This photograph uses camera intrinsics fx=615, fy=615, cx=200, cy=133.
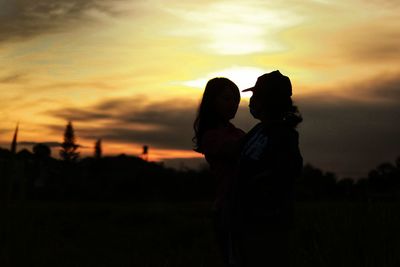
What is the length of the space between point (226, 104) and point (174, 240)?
7.62 m

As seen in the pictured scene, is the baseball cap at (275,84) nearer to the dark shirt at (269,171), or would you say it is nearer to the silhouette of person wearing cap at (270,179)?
the silhouette of person wearing cap at (270,179)

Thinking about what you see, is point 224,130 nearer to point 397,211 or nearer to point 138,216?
point 397,211

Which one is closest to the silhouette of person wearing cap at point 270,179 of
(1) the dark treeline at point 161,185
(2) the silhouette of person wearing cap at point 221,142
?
(2) the silhouette of person wearing cap at point 221,142

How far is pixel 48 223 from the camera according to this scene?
1192 cm

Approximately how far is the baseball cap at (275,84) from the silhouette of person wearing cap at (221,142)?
0.32 metres

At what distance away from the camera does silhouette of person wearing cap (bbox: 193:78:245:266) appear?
333cm

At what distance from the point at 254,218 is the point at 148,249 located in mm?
7224

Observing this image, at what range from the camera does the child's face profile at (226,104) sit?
3.54 metres

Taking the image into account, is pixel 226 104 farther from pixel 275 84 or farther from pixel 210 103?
pixel 275 84

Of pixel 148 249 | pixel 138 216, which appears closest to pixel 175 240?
pixel 148 249

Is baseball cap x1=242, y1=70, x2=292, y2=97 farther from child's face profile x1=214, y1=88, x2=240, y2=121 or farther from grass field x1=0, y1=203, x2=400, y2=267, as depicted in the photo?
grass field x1=0, y1=203, x2=400, y2=267

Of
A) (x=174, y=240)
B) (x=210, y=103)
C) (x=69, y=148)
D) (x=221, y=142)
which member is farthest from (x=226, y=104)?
(x=69, y=148)

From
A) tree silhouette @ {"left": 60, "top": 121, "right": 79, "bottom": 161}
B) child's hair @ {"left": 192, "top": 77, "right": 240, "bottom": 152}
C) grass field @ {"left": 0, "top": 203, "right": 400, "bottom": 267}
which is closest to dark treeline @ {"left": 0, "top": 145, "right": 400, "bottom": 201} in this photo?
grass field @ {"left": 0, "top": 203, "right": 400, "bottom": 267}

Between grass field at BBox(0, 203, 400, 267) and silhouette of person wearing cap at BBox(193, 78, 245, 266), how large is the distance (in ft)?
7.61
